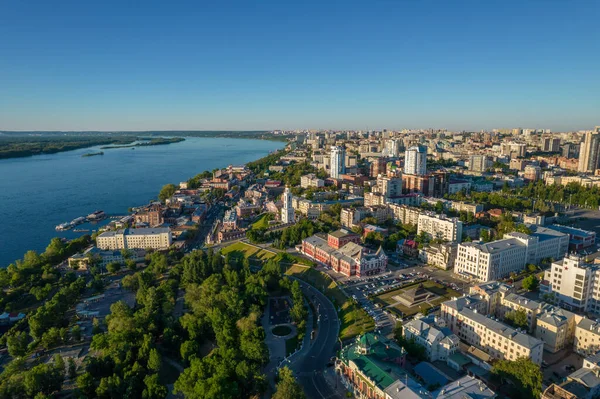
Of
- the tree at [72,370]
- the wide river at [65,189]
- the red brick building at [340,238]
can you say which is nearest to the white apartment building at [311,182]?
the wide river at [65,189]

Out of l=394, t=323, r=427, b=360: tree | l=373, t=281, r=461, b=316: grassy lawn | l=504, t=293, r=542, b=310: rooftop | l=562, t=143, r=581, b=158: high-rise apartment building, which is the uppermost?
l=562, t=143, r=581, b=158: high-rise apartment building

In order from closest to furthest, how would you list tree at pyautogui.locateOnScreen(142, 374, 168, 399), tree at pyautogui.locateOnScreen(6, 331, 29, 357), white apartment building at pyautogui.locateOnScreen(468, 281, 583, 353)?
tree at pyautogui.locateOnScreen(142, 374, 168, 399)
white apartment building at pyautogui.locateOnScreen(468, 281, 583, 353)
tree at pyautogui.locateOnScreen(6, 331, 29, 357)

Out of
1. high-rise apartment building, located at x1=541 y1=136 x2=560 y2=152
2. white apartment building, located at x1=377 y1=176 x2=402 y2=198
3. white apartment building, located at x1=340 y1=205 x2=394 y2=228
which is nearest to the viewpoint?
white apartment building, located at x1=340 y1=205 x2=394 y2=228

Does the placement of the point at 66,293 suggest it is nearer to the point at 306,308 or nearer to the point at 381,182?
the point at 306,308

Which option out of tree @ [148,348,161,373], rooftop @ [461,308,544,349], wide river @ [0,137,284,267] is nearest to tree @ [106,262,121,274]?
wide river @ [0,137,284,267]

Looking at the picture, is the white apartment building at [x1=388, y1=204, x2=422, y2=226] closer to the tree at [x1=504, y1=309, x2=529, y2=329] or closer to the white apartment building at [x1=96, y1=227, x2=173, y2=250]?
the tree at [x1=504, y1=309, x2=529, y2=329]

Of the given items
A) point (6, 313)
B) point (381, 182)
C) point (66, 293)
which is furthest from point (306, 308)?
point (381, 182)

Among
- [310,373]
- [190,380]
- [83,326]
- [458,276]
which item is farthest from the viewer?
[458,276]
